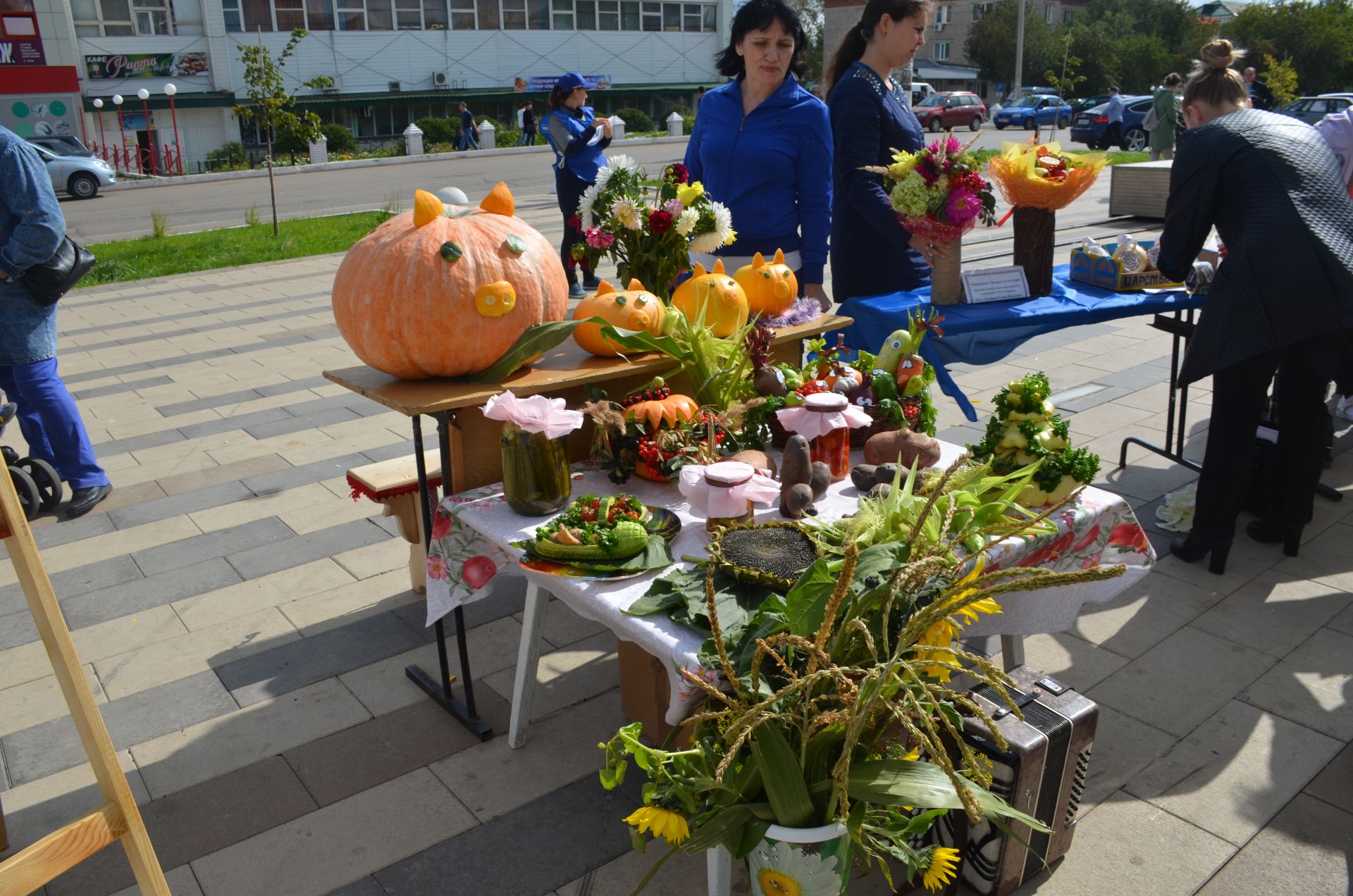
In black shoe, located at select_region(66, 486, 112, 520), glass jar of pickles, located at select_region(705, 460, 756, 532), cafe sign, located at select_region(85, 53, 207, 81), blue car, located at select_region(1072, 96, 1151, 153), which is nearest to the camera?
glass jar of pickles, located at select_region(705, 460, 756, 532)

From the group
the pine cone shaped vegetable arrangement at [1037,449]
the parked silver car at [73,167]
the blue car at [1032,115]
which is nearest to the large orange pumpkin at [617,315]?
the pine cone shaped vegetable arrangement at [1037,449]

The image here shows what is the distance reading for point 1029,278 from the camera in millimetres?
4172

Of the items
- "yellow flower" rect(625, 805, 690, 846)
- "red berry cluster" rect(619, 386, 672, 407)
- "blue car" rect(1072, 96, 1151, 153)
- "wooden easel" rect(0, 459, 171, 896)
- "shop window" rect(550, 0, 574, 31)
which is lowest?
"yellow flower" rect(625, 805, 690, 846)

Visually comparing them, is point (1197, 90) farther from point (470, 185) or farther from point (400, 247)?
point (470, 185)

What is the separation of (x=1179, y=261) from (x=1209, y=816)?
2.17 m

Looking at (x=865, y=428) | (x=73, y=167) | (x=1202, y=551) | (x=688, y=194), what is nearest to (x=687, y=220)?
(x=688, y=194)

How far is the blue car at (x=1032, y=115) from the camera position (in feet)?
→ 115

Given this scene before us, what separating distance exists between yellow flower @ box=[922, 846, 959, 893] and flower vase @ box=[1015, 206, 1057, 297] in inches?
109

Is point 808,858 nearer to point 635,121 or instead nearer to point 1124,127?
point 1124,127

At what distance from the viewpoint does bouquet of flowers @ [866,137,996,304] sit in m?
3.62

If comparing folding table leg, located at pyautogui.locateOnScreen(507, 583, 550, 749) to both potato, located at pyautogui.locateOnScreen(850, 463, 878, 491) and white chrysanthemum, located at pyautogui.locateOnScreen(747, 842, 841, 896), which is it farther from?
white chrysanthemum, located at pyautogui.locateOnScreen(747, 842, 841, 896)

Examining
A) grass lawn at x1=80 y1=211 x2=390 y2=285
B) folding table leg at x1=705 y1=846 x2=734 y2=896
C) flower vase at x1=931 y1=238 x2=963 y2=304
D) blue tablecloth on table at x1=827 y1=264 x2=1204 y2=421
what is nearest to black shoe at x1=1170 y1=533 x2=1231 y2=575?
blue tablecloth on table at x1=827 y1=264 x2=1204 y2=421

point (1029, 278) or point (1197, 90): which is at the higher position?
point (1197, 90)

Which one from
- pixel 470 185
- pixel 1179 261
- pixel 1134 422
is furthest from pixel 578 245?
pixel 470 185
